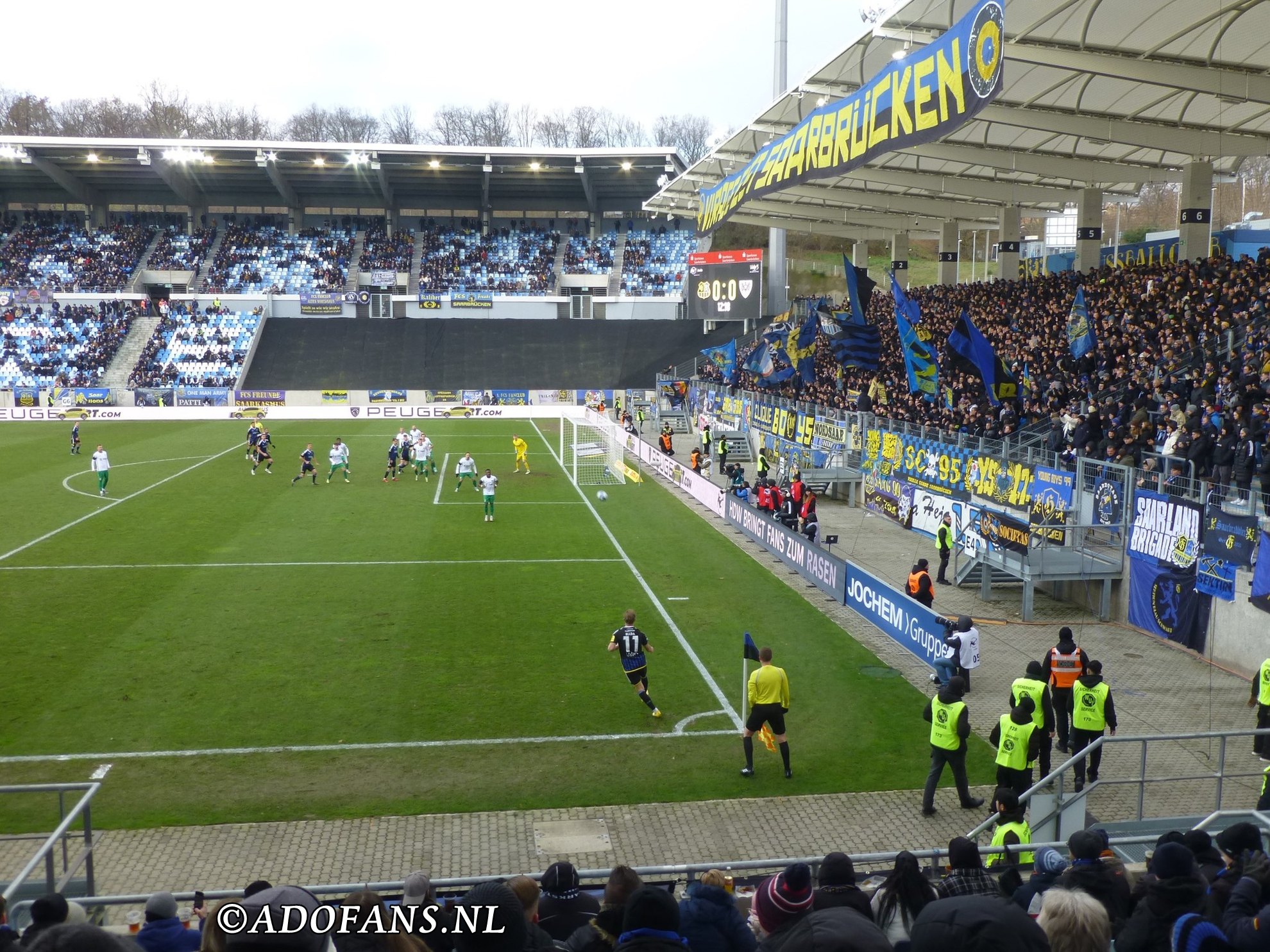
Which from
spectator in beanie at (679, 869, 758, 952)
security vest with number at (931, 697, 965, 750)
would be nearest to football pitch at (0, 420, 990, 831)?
security vest with number at (931, 697, 965, 750)

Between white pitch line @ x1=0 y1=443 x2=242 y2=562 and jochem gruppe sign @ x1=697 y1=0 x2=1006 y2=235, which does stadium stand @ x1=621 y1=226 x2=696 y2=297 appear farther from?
jochem gruppe sign @ x1=697 y1=0 x2=1006 y2=235

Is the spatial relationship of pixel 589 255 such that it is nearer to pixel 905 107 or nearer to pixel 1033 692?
pixel 905 107

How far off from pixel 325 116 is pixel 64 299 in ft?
172

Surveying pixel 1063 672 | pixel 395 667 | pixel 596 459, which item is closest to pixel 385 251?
pixel 596 459

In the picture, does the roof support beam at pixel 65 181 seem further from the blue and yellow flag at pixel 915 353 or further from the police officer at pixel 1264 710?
the police officer at pixel 1264 710

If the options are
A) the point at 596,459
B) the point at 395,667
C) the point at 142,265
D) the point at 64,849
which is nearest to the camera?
the point at 64,849

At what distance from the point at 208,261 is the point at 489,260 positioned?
21.7 metres

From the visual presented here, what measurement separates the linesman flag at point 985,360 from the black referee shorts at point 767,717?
60.7 feet

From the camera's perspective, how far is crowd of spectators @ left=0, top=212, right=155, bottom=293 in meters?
74.7

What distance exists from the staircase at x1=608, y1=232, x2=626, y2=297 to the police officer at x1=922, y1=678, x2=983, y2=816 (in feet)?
237

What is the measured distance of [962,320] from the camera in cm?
2766

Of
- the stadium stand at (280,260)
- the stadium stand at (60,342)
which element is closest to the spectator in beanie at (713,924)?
the stadium stand at (60,342)

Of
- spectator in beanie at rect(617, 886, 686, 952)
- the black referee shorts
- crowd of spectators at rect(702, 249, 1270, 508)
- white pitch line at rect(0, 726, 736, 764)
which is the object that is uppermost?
crowd of spectators at rect(702, 249, 1270, 508)

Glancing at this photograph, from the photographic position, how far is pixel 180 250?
79.2 m
